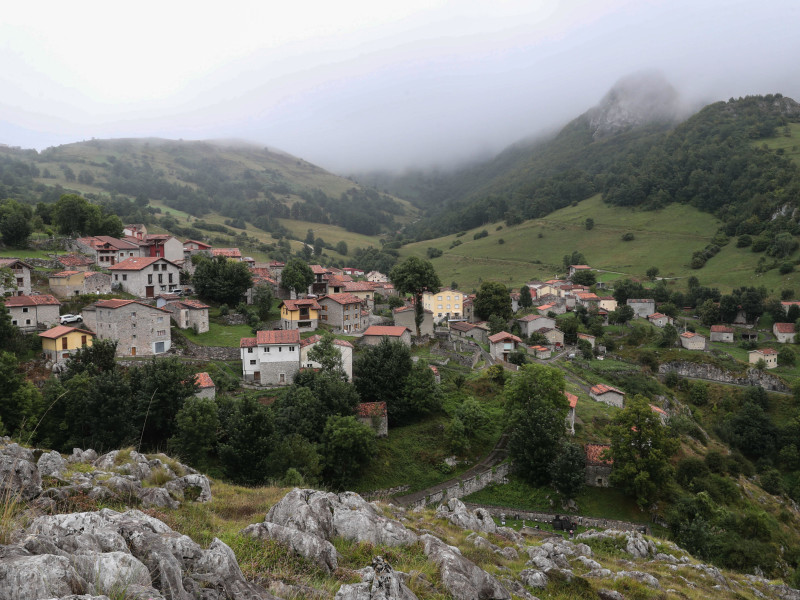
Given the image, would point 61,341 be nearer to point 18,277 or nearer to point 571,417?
point 18,277

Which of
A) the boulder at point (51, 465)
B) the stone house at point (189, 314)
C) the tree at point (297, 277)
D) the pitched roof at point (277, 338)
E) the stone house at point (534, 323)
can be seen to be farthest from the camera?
the stone house at point (534, 323)

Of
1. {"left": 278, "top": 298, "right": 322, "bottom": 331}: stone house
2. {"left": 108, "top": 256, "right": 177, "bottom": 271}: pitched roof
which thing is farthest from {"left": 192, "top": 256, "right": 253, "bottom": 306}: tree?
{"left": 278, "top": 298, "right": 322, "bottom": 331}: stone house

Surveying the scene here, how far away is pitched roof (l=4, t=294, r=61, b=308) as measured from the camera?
123 feet

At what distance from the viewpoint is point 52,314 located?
3919 cm

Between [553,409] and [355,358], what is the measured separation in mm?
16620

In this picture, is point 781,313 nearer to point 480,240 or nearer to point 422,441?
point 422,441

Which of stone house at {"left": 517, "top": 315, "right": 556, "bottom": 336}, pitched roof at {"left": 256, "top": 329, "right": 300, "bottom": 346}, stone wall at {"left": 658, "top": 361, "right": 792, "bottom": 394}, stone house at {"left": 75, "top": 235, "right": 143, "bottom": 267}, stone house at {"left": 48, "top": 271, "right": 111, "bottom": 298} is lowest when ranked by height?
stone wall at {"left": 658, "top": 361, "right": 792, "bottom": 394}

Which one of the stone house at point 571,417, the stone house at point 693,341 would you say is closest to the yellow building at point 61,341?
the stone house at point 571,417

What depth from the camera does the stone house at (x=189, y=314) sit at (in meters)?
45.4

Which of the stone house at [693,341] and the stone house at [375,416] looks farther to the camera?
the stone house at [693,341]

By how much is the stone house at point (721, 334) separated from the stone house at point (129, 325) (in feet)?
239

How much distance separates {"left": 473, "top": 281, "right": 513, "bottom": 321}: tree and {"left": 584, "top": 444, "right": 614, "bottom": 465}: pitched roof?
116 feet

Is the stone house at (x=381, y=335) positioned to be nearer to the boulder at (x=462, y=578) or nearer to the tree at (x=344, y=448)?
the tree at (x=344, y=448)

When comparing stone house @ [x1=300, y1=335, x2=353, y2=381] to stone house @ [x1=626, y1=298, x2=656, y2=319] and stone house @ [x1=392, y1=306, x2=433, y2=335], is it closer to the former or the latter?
stone house @ [x1=392, y1=306, x2=433, y2=335]
